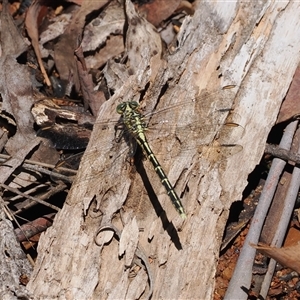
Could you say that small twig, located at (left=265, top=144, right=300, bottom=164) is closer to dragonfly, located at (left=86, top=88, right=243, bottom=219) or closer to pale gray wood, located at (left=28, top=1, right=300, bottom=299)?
pale gray wood, located at (left=28, top=1, right=300, bottom=299)

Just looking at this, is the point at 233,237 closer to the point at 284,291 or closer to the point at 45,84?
the point at 284,291

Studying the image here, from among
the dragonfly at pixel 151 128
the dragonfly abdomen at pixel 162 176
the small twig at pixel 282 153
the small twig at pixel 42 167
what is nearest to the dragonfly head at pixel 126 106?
the dragonfly at pixel 151 128

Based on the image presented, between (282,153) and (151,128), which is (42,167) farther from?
(282,153)

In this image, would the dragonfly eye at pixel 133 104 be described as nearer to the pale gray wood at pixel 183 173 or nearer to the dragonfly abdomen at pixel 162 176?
the pale gray wood at pixel 183 173

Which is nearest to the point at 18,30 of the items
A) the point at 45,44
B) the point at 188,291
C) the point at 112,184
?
the point at 45,44

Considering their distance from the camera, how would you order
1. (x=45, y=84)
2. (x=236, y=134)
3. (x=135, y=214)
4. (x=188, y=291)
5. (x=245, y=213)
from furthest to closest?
(x=45, y=84), (x=245, y=213), (x=236, y=134), (x=135, y=214), (x=188, y=291)

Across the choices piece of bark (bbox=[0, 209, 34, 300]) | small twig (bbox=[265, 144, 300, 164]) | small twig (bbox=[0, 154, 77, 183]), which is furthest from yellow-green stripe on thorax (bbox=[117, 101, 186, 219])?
piece of bark (bbox=[0, 209, 34, 300])
